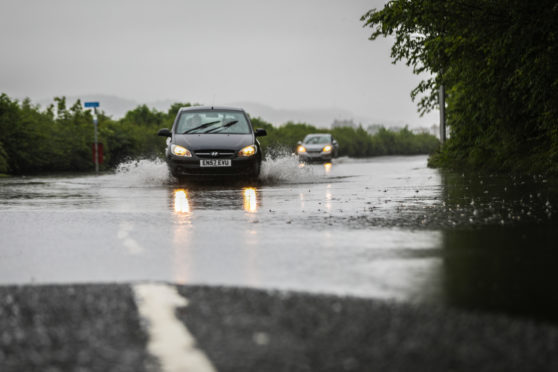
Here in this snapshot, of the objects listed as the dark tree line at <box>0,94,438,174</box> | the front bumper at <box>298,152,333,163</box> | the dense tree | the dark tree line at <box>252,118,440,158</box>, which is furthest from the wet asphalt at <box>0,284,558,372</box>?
the dark tree line at <box>252,118,440,158</box>

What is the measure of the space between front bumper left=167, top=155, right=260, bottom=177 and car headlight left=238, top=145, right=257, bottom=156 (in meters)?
0.11

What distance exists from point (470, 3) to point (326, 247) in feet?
24.9

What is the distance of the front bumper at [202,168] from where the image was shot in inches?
713

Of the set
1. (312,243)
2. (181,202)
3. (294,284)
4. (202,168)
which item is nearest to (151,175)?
(202,168)

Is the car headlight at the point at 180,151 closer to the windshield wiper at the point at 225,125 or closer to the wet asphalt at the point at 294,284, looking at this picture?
the windshield wiper at the point at 225,125

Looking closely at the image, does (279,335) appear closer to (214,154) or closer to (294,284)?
(294,284)

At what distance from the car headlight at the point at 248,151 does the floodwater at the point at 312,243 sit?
10.5 feet

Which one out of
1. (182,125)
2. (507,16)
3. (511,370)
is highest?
(507,16)

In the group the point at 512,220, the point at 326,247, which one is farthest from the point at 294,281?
the point at 512,220

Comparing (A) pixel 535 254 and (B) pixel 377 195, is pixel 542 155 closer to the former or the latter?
(B) pixel 377 195

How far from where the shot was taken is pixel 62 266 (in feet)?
22.4

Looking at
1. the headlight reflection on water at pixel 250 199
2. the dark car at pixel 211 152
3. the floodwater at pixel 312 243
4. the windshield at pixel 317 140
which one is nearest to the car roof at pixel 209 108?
the dark car at pixel 211 152

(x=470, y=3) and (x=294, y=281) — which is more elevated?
(x=470, y=3)

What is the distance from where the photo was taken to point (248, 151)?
1844 centimetres
